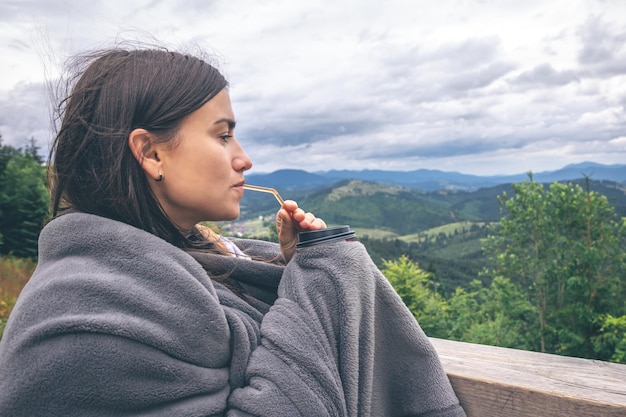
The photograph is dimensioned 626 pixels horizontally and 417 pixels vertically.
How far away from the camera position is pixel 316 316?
1279 millimetres

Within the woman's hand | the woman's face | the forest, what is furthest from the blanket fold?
the forest

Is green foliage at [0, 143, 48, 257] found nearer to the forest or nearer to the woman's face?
the forest

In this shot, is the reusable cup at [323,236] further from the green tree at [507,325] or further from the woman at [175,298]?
the green tree at [507,325]

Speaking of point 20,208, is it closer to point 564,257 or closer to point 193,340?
point 193,340

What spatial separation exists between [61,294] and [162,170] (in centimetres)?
45

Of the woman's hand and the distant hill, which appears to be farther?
the distant hill

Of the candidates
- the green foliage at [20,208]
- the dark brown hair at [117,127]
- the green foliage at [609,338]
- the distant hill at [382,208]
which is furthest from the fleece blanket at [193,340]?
the distant hill at [382,208]

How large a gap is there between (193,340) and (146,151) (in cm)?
56

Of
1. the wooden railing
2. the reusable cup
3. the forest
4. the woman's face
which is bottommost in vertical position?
the forest

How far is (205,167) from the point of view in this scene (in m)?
1.43

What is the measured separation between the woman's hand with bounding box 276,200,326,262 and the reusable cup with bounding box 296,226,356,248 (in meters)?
0.15

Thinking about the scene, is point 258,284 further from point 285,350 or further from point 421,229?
point 421,229

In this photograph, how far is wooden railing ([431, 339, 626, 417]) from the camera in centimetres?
114

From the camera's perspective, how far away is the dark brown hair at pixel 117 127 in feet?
4.52
